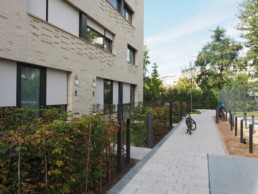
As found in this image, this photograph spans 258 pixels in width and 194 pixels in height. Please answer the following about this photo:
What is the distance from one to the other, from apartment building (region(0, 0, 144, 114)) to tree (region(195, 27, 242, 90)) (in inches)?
926

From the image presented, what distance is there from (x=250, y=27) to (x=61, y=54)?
22.5 m

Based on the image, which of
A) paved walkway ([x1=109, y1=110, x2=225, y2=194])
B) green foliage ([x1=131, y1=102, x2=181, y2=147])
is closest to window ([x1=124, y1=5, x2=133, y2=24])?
green foliage ([x1=131, y1=102, x2=181, y2=147])

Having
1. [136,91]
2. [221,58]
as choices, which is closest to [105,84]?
[136,91]

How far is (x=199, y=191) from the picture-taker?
3369 mm

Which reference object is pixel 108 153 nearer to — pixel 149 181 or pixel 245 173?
pixel 149 181

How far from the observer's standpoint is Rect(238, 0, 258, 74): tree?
772 inches

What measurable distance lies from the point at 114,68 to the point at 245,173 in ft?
30.4

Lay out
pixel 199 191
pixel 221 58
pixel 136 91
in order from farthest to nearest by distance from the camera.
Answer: pixel 221 58 → pixel 136 91 → pixel 199 191

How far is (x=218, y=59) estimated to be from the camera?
31375 millimetres

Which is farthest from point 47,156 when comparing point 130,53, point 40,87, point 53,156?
point 130,53

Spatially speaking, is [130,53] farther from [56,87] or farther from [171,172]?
[171,172]

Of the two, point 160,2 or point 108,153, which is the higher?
point 160,2

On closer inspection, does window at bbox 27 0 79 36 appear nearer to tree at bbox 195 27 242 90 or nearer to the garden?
the garden

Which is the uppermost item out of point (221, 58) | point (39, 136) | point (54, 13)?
point (221, 58)
